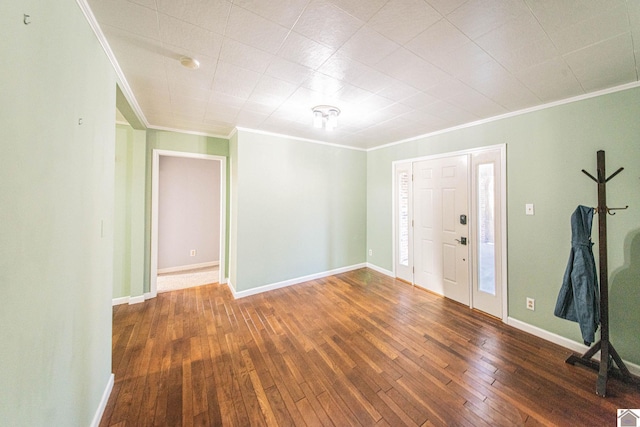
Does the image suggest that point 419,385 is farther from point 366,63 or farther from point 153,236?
point 153,236

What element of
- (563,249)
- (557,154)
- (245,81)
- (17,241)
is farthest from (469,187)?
(17,241)

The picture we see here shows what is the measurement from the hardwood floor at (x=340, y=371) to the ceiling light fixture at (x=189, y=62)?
2572 millimetres

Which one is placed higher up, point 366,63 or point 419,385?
point 366,63

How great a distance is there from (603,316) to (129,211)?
5.42 m

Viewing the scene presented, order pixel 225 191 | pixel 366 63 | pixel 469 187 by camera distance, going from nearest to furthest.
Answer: pixel 366 63, pixel 469 187, pixel 225 191

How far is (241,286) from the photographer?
3512 mm

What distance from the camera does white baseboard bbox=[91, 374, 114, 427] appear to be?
1.49m

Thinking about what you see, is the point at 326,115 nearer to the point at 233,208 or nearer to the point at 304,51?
the point at 304,51

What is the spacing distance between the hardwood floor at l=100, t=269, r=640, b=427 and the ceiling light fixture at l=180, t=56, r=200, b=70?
2572mm

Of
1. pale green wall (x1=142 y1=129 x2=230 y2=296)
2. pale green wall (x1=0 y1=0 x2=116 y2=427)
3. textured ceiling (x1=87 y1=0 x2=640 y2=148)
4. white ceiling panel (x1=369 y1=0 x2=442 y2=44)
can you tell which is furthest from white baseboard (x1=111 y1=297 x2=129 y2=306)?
white ceiling panel (x1=369 y1=0 x2=442 y2=44)

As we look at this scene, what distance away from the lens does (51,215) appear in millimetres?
1018

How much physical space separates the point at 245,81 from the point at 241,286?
2760 millimetres

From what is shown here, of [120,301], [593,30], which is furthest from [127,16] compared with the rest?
[120,301]

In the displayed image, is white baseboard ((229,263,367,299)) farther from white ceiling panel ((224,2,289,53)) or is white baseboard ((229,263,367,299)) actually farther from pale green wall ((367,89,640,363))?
white ceiling panel ((224,2,289,53))
